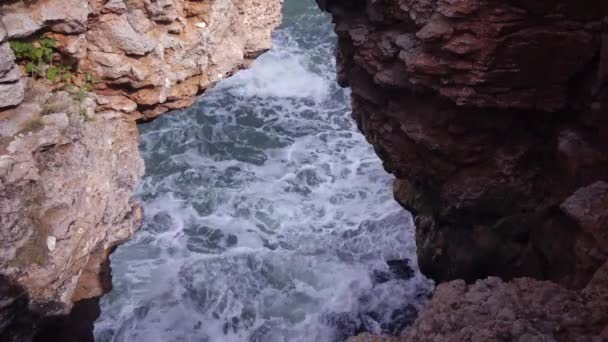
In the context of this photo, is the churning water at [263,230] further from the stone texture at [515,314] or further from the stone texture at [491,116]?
the stone texture at [515,314]

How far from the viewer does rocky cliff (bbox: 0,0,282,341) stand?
19.6ft

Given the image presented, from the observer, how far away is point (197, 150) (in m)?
15.2

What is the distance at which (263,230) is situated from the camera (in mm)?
12727

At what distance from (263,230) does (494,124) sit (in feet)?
20.1

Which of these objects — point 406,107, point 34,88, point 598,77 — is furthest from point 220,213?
point 598,77

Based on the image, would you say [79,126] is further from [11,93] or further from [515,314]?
[515,314]

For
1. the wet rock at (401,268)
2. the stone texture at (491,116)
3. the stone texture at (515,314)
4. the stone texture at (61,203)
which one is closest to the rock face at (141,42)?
the stone texture at (61,203)

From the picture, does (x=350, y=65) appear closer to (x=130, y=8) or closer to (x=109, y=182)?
(x=130, y=8)

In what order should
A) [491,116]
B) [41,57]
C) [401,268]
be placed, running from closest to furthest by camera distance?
[41,57] < [491,116] < [401,268]

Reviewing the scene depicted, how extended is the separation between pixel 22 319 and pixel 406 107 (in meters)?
5.64

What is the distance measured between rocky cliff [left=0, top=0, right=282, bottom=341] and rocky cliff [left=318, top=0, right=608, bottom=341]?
2.51 metres

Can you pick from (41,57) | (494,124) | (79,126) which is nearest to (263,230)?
(494,124)

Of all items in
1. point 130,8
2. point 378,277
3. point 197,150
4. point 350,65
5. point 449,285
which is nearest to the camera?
point 449,285

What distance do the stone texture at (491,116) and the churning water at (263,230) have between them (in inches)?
80.9
